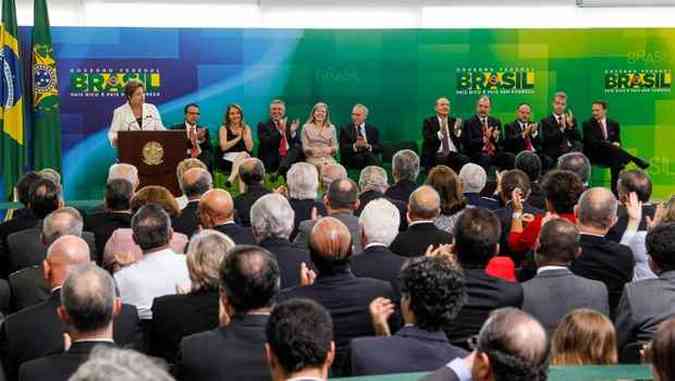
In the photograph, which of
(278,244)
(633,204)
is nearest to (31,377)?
(278,244)

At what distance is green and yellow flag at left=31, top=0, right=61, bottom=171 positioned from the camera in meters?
11.5

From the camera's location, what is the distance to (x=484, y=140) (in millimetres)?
12188

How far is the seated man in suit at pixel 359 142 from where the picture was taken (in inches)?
473

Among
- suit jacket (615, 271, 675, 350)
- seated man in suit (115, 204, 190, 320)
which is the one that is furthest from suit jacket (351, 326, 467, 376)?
seated man in suit (115, 204, 190, 320)

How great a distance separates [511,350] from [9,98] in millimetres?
9774

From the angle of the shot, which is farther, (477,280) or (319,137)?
(319,137)

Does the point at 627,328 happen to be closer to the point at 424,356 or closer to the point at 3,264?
the point at 424,356

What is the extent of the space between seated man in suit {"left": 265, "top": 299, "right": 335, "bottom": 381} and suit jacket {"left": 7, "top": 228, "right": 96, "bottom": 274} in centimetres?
325

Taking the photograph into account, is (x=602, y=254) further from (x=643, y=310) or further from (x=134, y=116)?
(x=134, y=116)

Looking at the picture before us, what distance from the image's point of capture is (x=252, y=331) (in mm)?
3463

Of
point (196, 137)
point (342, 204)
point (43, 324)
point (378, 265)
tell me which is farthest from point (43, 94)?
point (43, 324)

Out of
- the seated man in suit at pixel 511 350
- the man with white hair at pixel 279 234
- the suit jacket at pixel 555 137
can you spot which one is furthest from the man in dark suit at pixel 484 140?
the seated man in suit at pixel 511 350

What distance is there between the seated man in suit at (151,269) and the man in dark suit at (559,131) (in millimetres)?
8187

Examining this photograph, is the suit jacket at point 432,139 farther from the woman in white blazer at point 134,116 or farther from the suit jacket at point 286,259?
the suit jacket at point 286,259
